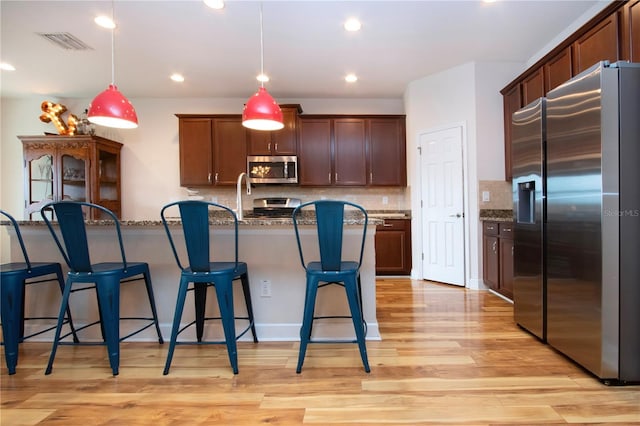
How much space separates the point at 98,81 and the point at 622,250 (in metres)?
5.60

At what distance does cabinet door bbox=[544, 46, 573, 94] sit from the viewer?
2.59 meters

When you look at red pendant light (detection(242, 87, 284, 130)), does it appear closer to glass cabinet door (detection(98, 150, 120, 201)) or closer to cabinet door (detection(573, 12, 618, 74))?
cabinet door (detection(573, 12, 618, 74))

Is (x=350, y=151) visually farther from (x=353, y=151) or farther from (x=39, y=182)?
(x=39, y=182)

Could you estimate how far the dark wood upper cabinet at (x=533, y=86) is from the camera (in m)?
2.94

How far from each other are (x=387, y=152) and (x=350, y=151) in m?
0.55

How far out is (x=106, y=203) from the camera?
433cm

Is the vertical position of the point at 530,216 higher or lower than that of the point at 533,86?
lower

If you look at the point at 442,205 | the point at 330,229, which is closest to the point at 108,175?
the point at 330,229

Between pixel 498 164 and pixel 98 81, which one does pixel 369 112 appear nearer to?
pixel 498 164

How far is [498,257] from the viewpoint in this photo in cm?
321

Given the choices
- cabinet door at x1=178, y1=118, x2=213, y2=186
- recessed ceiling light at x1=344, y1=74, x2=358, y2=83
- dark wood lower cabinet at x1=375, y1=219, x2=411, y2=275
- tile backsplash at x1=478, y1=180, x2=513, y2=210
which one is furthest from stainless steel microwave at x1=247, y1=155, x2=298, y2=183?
tile backsplash at x1=478, y1=180, x2=513, y2=210

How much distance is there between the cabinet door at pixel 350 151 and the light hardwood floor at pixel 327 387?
266 cm

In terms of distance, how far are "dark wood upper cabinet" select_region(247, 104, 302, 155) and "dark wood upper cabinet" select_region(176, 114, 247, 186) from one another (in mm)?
132

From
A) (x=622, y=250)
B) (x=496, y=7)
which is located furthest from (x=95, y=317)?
(x=496, y=7)
